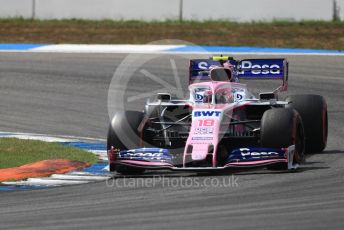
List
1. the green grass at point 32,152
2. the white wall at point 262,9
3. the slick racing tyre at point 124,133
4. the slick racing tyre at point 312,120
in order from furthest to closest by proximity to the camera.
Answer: the white wall at point 262,9 → the slick racing tyre at point 312,120 → the green grass at point 32,152 → the slick racing tyre at point 124,133

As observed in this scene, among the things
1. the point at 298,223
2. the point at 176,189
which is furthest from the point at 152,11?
the point at 298,223

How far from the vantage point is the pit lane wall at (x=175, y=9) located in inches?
1132

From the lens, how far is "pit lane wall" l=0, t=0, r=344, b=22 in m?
28.8

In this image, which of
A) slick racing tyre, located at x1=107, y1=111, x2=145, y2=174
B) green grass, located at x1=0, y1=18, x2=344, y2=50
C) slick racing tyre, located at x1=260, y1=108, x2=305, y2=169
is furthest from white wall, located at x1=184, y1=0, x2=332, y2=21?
slick racing tyre, located at x1=260, y1=108, x2=305, y2=169

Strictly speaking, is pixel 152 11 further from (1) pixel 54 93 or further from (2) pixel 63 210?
(2) pixel 63 210

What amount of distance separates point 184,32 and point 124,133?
1633 centimetres

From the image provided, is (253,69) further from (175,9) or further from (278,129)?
(175,9)

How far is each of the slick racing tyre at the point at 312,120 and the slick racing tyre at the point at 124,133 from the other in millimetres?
2304

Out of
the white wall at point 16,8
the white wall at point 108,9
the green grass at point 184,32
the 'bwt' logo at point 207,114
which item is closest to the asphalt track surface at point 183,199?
the 'bwt' logo at point 207,114

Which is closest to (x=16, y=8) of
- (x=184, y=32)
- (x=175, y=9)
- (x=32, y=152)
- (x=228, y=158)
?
(x=175, y=9)

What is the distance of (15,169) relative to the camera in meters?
13.2

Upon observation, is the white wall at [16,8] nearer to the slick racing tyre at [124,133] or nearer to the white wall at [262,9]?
the white wall at [262,9]

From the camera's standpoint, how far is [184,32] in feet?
95.9

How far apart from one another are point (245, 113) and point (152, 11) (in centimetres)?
1693
